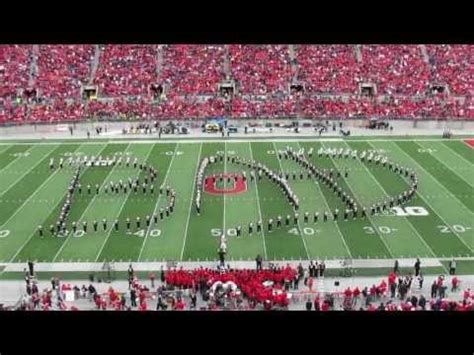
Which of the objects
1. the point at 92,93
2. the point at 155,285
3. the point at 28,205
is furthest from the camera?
the point at 92,93

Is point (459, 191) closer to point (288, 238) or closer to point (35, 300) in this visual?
point (288, 238)

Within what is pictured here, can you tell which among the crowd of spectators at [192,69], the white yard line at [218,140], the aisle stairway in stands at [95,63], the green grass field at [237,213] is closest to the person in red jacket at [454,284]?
the green grass field at [237,213]

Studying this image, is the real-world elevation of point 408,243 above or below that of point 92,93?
below

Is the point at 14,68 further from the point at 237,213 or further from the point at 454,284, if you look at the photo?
→ the point at 454,284
